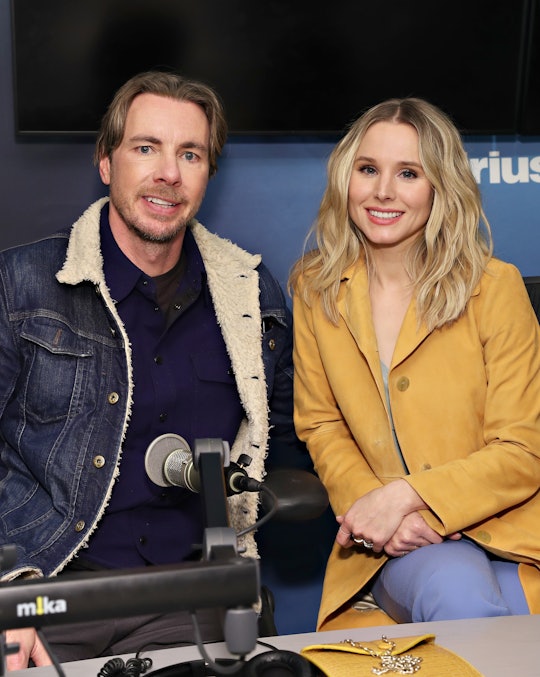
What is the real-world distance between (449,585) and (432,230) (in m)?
0.84

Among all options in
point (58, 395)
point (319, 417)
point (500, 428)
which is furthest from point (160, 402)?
point (500, 428)

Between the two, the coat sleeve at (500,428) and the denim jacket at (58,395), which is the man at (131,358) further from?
the coat sleeve at (500,428)

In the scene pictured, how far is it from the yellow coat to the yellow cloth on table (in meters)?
0.72

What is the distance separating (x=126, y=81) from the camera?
8.34ft

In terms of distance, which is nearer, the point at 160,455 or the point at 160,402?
the point at 160,455

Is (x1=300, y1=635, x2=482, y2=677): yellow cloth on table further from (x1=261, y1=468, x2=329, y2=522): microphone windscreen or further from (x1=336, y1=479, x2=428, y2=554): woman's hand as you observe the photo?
(x1=336, y1=479, x2=428, y2=554): woman's hand

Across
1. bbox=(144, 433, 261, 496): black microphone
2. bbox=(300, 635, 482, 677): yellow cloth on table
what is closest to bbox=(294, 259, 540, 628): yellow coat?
bbox=(300, 635, 482, 677): yellow cloth on table

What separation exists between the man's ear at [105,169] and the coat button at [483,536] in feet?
4.00

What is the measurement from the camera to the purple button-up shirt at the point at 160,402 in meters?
2.21

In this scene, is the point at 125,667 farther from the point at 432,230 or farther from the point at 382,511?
the point at 432,230

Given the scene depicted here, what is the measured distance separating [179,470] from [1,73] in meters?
1.57

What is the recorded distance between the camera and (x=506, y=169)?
292 cm

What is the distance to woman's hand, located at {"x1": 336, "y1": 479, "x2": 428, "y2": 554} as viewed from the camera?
84.3 inches

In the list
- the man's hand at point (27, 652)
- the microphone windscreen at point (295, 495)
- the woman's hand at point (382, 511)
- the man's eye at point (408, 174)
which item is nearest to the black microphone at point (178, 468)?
the microphone windscreen at point (295, 495)
